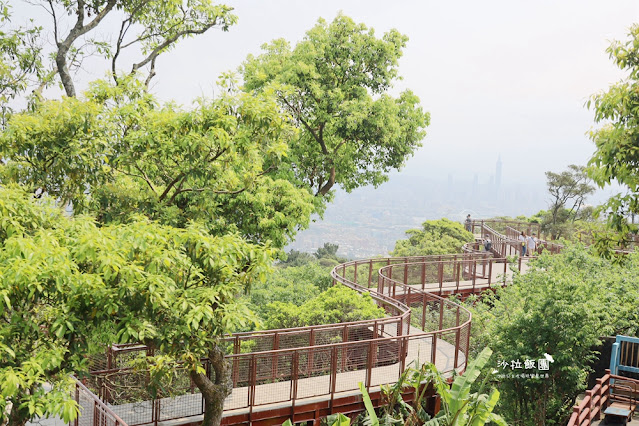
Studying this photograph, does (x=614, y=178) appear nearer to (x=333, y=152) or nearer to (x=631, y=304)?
(x=631, y=304)

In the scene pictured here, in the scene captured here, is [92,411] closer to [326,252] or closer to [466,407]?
[466,407]

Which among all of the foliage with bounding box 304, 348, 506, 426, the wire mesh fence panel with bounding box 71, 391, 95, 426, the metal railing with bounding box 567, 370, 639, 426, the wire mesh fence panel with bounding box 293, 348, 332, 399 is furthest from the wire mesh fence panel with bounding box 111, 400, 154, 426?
the metal railing with bounding box 567, 370, 639, 426

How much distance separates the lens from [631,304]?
16266 millimetres

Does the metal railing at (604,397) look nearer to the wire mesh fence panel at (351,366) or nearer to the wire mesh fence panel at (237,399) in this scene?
the wire mesh fence panel at (351,366)

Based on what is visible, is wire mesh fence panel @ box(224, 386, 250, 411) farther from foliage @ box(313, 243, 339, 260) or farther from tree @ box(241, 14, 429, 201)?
foliage @ box(313, 243, 339, 260)

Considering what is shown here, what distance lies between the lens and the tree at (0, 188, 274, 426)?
614 cm

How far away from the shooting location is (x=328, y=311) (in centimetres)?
1528

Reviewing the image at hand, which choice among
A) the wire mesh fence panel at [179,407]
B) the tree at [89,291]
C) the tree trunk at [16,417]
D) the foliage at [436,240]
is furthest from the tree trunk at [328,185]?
the tree trunk at [16,417]

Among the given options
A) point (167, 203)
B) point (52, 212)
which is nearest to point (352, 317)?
point (167, 203)

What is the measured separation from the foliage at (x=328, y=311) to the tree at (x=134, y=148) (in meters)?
4.54

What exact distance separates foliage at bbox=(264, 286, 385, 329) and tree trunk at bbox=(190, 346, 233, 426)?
5341mm

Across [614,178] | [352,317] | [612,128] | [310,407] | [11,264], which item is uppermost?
[612,128]

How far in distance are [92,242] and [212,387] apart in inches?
162

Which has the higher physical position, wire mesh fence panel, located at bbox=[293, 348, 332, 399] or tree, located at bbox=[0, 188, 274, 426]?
tree, located at bbox=[0, 188, 274, 426]
